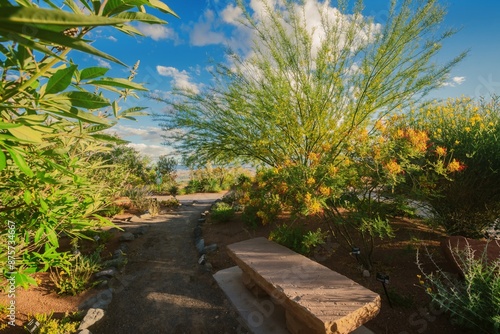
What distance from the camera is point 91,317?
3.13 metres

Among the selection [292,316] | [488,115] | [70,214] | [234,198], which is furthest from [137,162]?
[488,115]

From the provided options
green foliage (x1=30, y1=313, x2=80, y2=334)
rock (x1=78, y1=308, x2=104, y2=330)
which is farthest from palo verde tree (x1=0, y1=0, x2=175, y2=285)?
rock (x1=78, y1=308, x2=104, y2=330)

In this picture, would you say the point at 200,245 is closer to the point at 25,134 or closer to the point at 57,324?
the point at 57,324

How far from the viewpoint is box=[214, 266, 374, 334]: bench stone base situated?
266cm

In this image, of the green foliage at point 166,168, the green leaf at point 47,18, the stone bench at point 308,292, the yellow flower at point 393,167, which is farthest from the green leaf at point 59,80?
the green foliage at point 166,168

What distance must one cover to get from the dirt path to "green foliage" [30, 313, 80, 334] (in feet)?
0.85

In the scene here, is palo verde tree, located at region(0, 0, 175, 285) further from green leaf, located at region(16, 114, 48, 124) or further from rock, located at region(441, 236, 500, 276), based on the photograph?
rock, located at region(441, 236, 500, 276)

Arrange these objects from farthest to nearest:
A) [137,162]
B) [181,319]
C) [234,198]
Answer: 1. [137,162]
2. [234,198]
3. [181,319]

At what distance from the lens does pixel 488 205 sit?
372 centimetres

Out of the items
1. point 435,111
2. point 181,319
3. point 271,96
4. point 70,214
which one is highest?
point 271,96

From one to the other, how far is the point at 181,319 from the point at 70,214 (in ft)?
6.88

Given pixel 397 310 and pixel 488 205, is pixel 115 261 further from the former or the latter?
pixel 488 205

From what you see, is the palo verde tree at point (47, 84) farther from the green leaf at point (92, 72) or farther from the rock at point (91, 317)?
the rock at point (91, 317)

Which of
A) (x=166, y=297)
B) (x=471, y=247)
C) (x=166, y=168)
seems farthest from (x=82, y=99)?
(x=166, y=168)
